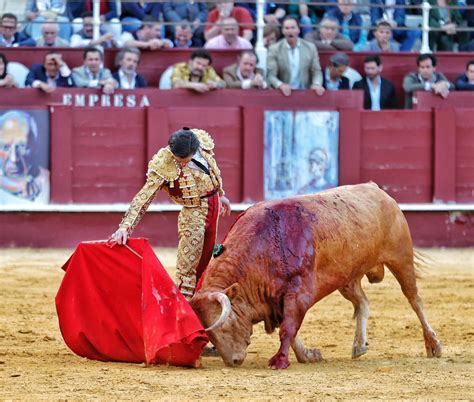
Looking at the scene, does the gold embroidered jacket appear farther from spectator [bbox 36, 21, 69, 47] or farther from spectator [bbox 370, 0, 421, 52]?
spectator [bbox 370, 0, 421, 52]

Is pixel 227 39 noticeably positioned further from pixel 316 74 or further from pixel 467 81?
pixel 467 81

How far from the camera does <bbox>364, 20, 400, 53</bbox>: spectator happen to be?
40.6 ft

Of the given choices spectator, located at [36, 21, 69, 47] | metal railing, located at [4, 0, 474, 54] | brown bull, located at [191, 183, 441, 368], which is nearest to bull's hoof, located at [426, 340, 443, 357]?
brown bull, located at [191, 183, 441, 368]

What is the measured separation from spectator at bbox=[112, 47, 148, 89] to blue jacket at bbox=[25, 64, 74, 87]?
419 mm

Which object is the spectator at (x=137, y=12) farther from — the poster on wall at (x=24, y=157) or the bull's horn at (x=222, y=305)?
the bull's horn at (x=222, y=305)

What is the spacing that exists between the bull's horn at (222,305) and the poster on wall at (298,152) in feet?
17.7

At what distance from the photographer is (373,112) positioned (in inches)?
476

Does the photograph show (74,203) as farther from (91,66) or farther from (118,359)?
(118,359)

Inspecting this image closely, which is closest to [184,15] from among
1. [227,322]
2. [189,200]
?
[189,200]

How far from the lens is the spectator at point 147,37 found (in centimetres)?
1176

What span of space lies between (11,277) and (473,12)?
5580 millimetres

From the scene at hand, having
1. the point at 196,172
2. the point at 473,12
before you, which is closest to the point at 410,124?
the point at 473,12

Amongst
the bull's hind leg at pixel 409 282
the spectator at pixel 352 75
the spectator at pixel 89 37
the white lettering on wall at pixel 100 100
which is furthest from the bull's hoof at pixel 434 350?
the spectator at pixel 89 37

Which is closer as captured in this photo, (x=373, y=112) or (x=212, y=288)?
(x=212, y=288)
